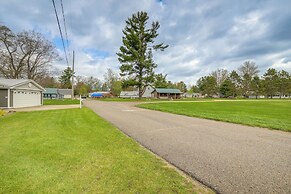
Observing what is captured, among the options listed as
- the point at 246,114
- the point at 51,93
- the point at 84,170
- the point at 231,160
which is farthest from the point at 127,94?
the point at 84,170

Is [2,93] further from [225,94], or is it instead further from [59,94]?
[225,94]

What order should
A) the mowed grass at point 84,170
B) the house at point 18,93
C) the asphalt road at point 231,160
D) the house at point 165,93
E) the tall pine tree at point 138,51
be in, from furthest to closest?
the house at point 165,93 → the tall pine tree at point 138,51 → the house at point 18,93 → the asphalt road at point 231,160 → the mowed grass at point 84,170

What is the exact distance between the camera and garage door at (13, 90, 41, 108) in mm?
21656

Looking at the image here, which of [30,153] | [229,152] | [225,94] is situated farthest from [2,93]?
[225,94]

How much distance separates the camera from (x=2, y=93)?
20.3 meters

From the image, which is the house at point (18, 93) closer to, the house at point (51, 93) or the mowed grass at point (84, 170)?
the mowed grass at point (84, 170)

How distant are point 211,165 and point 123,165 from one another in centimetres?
186

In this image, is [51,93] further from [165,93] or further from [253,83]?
[253,83]

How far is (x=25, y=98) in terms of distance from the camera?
2355 centimetres

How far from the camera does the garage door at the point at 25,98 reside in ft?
71.1

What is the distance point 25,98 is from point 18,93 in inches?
62.7

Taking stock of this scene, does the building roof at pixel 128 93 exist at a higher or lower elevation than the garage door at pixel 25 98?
higher

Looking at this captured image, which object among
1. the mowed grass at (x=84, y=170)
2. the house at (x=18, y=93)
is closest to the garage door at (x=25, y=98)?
the house at (x=18, y=93)

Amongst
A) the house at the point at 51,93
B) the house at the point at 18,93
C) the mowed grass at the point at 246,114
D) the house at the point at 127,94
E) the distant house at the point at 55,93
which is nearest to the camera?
the mowed grass at the point at 246,114
